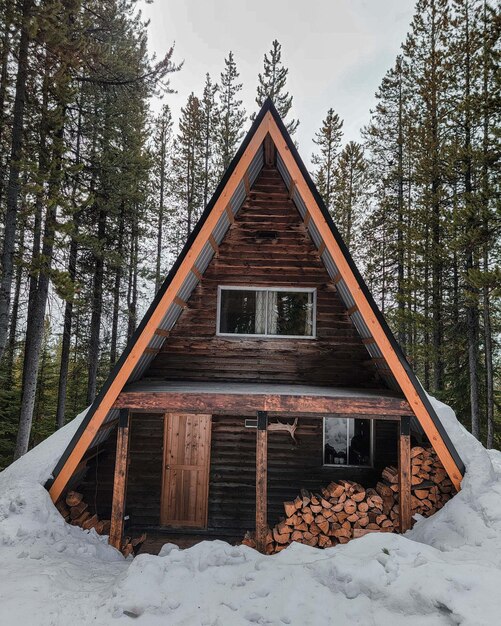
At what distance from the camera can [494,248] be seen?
38.0 feet

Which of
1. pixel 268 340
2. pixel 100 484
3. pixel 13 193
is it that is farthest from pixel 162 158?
pixel 100 484

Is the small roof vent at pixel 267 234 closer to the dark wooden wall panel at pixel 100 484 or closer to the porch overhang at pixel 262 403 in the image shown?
the porch overhang at pixel 262 403

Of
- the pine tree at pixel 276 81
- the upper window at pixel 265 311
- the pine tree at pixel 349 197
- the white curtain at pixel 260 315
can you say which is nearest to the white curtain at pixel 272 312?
the upper window at pixel 265 311

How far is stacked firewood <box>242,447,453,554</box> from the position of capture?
549cm

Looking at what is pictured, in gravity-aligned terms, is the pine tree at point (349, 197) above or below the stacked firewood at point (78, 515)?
above

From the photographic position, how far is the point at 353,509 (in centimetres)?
556

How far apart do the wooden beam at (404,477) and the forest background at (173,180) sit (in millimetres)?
5680

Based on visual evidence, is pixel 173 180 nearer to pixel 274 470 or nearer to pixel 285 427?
A: pixel 285 427

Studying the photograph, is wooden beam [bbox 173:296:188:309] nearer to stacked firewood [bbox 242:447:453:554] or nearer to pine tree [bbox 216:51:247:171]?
stacked firewood [bbox 242:447:453:554]

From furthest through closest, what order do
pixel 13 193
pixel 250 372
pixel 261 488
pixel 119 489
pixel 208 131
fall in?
pixel 208 131 < pixel 13 193 < pixel 250 372 < pixel 119 489 < pixel 261 488

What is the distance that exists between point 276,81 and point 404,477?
2052 centimetres

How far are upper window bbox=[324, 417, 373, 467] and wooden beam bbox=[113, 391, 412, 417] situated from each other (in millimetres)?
2208

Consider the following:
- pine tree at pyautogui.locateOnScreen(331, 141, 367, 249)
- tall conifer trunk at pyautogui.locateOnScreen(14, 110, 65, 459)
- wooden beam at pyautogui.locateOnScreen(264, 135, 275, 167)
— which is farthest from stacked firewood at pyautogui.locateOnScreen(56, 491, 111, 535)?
pine tree at pyautogui.locateOnScreen(331, 141, 367, 249)

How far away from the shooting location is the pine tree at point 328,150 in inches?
837
